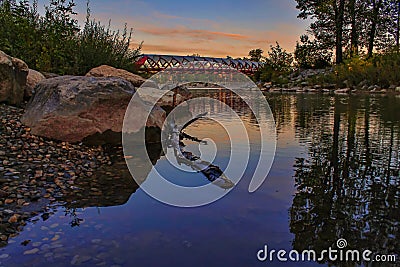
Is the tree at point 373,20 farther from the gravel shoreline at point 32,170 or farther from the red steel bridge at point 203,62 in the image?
the gravel shoreline at point 32,170

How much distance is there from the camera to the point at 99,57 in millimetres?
9242

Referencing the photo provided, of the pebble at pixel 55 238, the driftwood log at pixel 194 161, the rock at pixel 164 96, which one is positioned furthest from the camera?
the rock at pixel 164 96

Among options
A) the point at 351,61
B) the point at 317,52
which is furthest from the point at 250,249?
the point at 317,52

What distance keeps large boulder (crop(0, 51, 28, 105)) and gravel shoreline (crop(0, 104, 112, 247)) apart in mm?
679

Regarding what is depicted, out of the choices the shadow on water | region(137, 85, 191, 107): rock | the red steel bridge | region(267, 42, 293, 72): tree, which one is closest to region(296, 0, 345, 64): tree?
region(267, 42, 293, 72): tree

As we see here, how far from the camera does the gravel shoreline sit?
279 centimetres

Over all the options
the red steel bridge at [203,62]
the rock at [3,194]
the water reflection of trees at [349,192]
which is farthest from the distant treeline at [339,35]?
the rock at [3,194]

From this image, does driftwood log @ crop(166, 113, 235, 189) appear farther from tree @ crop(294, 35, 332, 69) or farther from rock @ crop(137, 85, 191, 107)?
tree @ crop(294, 35, 332, 69)

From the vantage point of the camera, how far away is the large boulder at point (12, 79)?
5742mm

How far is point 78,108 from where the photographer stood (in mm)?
4973

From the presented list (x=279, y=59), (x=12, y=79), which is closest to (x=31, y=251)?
(x=12, y=79)

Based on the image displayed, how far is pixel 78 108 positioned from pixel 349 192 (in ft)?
11.3

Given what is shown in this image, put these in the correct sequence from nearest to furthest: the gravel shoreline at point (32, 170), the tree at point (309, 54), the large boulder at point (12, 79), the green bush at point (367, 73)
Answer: the gravel shoreline at point (32, 170) → the large boulder at point (12, 79) → the green bush at point (367, 73) → the tree at point (309, 54)

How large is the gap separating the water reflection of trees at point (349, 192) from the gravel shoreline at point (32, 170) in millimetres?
1926
